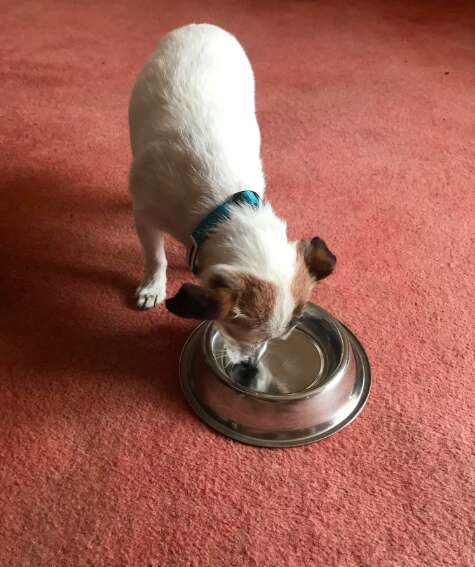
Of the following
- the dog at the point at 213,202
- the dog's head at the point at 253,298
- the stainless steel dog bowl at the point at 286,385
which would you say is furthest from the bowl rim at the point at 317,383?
the dog's head at the point at 253,298

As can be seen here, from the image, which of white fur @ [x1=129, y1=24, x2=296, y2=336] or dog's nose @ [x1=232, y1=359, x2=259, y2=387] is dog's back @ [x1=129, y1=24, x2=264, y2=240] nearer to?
white fur @ [x1=129, y1=24, x2=296, y2=336]

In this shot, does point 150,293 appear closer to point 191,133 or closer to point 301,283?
point 191,133

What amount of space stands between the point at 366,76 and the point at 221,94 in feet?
8.88

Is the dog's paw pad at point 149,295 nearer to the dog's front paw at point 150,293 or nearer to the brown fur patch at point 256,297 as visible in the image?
the dog's front paw at point 150,293

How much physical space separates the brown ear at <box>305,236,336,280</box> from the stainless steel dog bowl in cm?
47

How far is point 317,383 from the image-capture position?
2217 mm

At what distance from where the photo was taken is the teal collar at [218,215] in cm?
192

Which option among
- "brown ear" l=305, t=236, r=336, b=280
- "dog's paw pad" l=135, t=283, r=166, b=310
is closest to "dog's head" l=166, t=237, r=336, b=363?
"brown ear" l=305, t=236, r=336, b=280

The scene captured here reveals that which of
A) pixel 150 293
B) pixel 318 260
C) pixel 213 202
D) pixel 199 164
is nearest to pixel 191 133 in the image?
pixel 199 164

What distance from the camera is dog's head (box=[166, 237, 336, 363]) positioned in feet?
5.49

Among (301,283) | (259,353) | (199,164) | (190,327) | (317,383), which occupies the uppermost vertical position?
(199,164)

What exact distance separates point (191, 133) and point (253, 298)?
0.76m

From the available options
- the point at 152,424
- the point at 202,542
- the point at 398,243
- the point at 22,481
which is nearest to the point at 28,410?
the point at 22,481

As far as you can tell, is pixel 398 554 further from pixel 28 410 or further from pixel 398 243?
pixel 398 243
